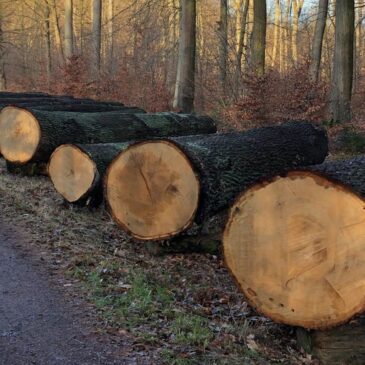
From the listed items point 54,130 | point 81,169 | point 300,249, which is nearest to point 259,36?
point 54,130

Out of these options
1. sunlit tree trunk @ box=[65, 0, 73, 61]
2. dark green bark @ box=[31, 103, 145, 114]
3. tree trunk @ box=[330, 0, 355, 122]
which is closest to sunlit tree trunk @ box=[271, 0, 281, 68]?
sunlit tree trunk @ box=[65, 0, 73, 61]

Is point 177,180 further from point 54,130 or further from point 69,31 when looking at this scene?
point 69,31

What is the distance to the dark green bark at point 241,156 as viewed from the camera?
5.30 m

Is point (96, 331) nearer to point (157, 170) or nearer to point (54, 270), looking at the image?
point (54, 270)

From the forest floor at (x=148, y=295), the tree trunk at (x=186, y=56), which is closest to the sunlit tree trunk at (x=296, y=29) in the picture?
the tree trunk at (x=186, y=56)

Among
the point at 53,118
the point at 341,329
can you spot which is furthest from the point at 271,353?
the point at 53,118

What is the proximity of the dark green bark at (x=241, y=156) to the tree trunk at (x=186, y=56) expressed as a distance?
896 centimetres

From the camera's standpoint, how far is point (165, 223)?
543 cm

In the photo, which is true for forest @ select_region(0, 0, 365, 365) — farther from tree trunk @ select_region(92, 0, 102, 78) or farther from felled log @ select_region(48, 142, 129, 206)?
tree trunk @ select_region(92, 0, 102, 78)

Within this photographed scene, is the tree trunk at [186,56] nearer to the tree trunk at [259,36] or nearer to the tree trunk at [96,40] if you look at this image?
the tree trunk at [259,36]

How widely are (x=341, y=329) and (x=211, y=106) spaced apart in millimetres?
13591

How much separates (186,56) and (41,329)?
13482 mm

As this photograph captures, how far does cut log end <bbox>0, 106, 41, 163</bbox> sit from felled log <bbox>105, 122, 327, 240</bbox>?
336 cm

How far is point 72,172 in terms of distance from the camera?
729 centimetres
